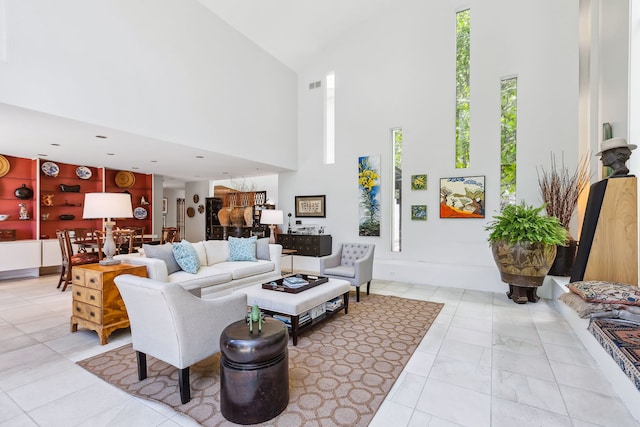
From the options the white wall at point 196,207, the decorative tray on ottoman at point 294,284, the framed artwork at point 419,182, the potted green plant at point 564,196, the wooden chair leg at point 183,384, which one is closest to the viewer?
the wooden chair leg at point 183,384

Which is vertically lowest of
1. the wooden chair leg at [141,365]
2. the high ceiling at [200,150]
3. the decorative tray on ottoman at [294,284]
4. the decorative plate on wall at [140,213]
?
the wooden chair leg at [141,365]

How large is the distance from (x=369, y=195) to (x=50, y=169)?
23.6ft

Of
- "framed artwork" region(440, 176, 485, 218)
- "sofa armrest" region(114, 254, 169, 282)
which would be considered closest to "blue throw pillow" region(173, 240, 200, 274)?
"sofa armrest" region(114, 254, 169, 282)

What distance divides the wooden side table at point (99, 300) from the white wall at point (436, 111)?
4.77m

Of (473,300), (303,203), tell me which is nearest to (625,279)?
(473,300)

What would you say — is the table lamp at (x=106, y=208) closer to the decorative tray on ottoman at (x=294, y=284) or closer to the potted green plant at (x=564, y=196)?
the decorative tray on ottoman at (x=294, y=284)

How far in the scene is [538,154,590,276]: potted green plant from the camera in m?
4.78

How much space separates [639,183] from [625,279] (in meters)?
1.13

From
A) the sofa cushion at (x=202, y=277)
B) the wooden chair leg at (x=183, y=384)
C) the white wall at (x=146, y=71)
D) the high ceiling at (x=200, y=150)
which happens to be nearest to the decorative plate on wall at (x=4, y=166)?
the high ceiling at (x=200, y=150)

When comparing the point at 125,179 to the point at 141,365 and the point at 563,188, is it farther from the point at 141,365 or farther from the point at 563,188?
the point at 563,188

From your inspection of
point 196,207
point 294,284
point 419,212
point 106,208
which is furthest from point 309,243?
point 196,207

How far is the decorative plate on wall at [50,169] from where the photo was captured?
661 centimetres

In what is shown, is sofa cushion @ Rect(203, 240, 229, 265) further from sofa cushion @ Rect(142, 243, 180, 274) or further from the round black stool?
the round black stool

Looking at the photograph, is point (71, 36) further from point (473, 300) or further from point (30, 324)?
point (473, 300)
